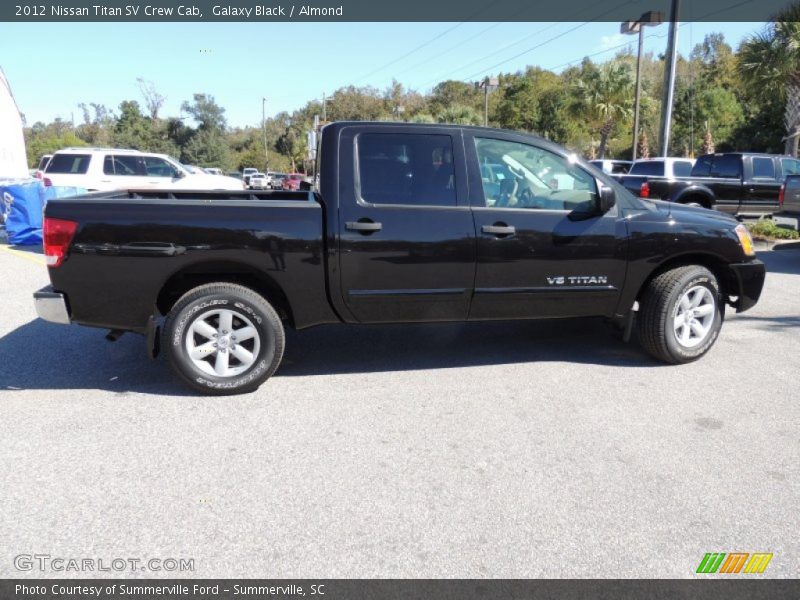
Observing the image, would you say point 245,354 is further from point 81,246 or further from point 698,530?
point 698,530

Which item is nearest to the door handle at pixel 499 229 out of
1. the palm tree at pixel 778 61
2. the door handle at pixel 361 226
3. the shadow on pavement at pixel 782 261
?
the door handle at pixel 361 226

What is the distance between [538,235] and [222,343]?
7.95ft

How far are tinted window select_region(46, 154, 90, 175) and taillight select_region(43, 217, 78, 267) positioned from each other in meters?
12.1

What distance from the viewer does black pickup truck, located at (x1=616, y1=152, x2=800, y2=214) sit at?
13023mm

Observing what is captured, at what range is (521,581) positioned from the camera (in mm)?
2375

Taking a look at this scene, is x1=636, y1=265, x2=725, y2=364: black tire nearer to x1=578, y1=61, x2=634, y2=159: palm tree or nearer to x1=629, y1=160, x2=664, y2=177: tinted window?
x1=629, y1=160, x2=664, y2=177: tinted window

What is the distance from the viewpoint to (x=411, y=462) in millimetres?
3281

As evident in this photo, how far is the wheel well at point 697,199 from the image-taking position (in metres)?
12.9

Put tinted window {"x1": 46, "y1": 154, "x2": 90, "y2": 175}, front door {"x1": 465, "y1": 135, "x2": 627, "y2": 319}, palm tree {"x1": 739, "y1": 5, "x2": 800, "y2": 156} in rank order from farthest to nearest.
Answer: palm tree {"x1": 739, "y1": 5, "x2": 800, "y2": 156}
tinted window {"x1": 46, "y1": 154, "x2": 90, "y2": 175}
front door {"x1": 465, "y1": 135, "x2": 627, "y2": 319}

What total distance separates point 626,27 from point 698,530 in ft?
78.9

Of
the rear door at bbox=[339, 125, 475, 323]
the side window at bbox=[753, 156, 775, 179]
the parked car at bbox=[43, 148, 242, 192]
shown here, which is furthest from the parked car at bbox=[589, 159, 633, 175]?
the rear door at bbox=[339, 125, 475, 323]

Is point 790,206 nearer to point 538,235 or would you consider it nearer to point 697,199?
point 697,199

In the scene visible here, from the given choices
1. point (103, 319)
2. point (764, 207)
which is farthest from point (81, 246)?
point (764, 207)

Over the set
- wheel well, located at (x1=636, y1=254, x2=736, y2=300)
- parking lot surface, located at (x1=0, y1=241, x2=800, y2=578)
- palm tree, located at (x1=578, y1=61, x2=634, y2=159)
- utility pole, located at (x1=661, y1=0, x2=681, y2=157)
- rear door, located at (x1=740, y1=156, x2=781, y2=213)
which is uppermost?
palm tree, located at (x1=578, y1=61, x2=634, y2=159)
